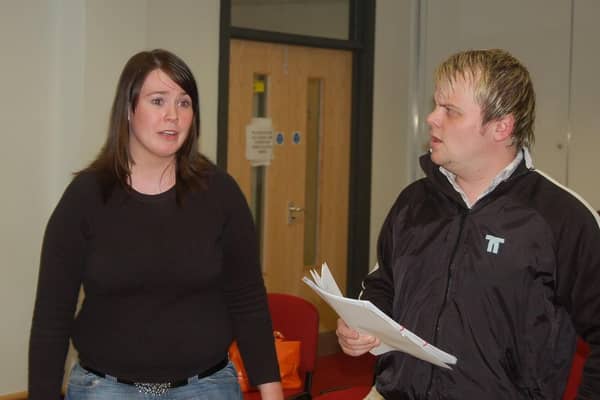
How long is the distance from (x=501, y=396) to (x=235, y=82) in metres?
4.07

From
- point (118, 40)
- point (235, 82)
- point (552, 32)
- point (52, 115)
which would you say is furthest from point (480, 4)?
point (52, 115)

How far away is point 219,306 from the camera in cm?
212

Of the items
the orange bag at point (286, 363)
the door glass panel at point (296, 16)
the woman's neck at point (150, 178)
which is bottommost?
the orange bag at point (286, 363)

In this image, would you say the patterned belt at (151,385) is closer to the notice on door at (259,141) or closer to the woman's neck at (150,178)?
the woman's neck at (150,178)

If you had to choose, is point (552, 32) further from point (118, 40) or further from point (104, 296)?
point (104, 296)

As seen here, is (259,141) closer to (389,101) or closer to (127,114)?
(389,101)

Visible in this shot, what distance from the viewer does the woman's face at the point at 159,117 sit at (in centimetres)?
205

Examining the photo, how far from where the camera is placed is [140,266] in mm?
1993

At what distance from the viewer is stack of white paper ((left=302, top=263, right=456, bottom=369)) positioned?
1745 mm

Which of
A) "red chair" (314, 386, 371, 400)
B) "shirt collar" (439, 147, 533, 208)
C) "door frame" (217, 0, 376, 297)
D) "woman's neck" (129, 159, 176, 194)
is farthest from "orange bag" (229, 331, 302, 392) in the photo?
"door frame" (217, 0, 376, 297)

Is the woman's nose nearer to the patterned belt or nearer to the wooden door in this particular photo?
the patterned belt

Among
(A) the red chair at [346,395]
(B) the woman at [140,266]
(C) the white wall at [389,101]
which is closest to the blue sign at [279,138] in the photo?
(C) the white wall at [389,101]

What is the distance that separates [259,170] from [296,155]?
340 mm

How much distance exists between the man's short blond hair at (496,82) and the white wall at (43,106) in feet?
10.7
